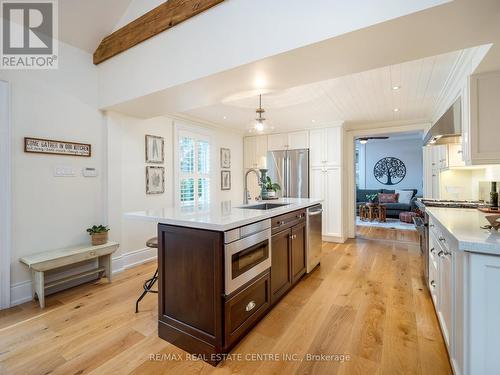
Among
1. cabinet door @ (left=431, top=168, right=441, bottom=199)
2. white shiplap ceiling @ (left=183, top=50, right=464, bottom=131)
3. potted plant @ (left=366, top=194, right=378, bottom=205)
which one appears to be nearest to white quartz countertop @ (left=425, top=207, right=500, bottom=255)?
white shiplap ceiling @ (left=183, top=50, right=464, bottom=131)

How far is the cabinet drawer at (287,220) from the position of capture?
2.29m

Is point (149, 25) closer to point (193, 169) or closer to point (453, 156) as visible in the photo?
point (193, 169)

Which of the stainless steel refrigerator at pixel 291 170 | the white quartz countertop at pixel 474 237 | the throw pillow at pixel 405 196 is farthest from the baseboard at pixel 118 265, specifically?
the throw pillow at pixel 405 196

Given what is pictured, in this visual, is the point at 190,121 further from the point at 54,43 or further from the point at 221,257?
the point at 221,257

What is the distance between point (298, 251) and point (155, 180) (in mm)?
2458

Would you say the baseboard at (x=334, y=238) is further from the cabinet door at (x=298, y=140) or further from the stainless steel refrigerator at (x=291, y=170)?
the cabinet door at (x=298, y=140)

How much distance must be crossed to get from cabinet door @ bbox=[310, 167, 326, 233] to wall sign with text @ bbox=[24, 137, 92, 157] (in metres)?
3.93

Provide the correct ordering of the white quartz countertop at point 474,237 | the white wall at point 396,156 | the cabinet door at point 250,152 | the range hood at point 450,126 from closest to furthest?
the white quartz countertop at point 474,237, the range hood at point 450,126, the cabinet door at point 250,152, the white wall at point 396,156

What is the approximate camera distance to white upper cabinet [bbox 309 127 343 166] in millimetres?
4836

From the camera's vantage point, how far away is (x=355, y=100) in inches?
142

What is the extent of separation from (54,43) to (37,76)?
0.46 meters

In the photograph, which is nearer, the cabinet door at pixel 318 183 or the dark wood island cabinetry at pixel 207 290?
the dark wood island cabinetry at pixel 207 290

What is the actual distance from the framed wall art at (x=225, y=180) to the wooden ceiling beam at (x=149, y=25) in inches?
117

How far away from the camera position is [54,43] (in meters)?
2.76
